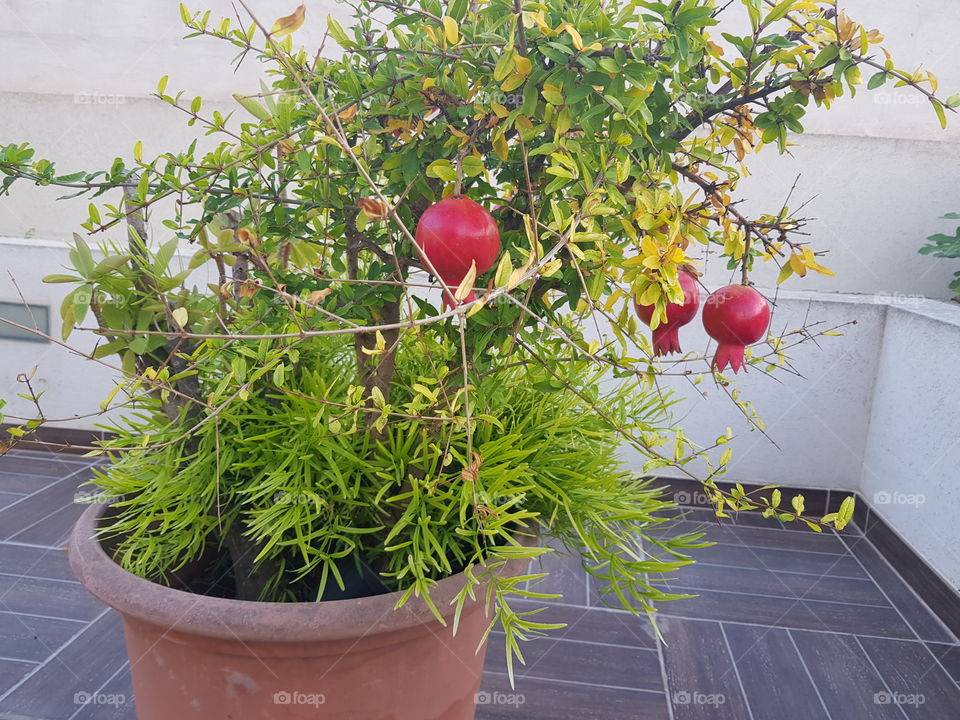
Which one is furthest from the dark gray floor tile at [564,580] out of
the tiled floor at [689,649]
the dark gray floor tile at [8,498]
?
the dark gray floor tile at [8,498]

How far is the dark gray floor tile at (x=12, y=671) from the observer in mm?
1460

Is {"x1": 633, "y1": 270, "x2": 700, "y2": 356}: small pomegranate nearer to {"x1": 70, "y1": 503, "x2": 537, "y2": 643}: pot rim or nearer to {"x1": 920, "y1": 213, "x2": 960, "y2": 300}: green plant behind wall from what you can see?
{"x1": 70, "y1": 503, "x2": 537, "y2": 643}: pot rim

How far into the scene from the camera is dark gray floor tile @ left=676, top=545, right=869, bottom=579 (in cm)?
205

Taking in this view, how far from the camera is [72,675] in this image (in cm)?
150

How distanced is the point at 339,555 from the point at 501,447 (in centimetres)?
25

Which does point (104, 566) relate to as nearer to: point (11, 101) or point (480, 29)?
point (480, 29)

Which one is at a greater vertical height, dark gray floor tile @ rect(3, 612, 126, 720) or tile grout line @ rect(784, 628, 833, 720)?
tile grout line @ rect(784, 628, 833, 720)

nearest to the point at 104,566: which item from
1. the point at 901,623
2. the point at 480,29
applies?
the point at 480,29

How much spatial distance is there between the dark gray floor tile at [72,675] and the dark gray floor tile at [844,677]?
5.11 feet

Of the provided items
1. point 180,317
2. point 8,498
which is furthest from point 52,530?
point 180,317

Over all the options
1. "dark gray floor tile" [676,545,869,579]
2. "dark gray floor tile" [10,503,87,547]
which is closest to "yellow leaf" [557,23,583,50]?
"dark gray floor tile" [676,545,869,579]

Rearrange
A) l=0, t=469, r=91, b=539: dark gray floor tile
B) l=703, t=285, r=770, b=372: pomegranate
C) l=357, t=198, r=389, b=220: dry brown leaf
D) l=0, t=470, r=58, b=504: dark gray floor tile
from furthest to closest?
l=0, t=470, r=58, b=504: dark gray floor tile < l=0, t=469, r=91, b=539: dark gray floor tile < l=703, t=285, r=770, b=372: pomegranate < l=357, t=198, r=389, b=220: dry brown leaf

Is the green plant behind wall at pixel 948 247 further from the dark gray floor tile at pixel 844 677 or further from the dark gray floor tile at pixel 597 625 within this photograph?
the dark gray floor tile at pixel 597 625

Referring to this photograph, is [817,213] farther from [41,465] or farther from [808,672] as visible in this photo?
[41,465]
